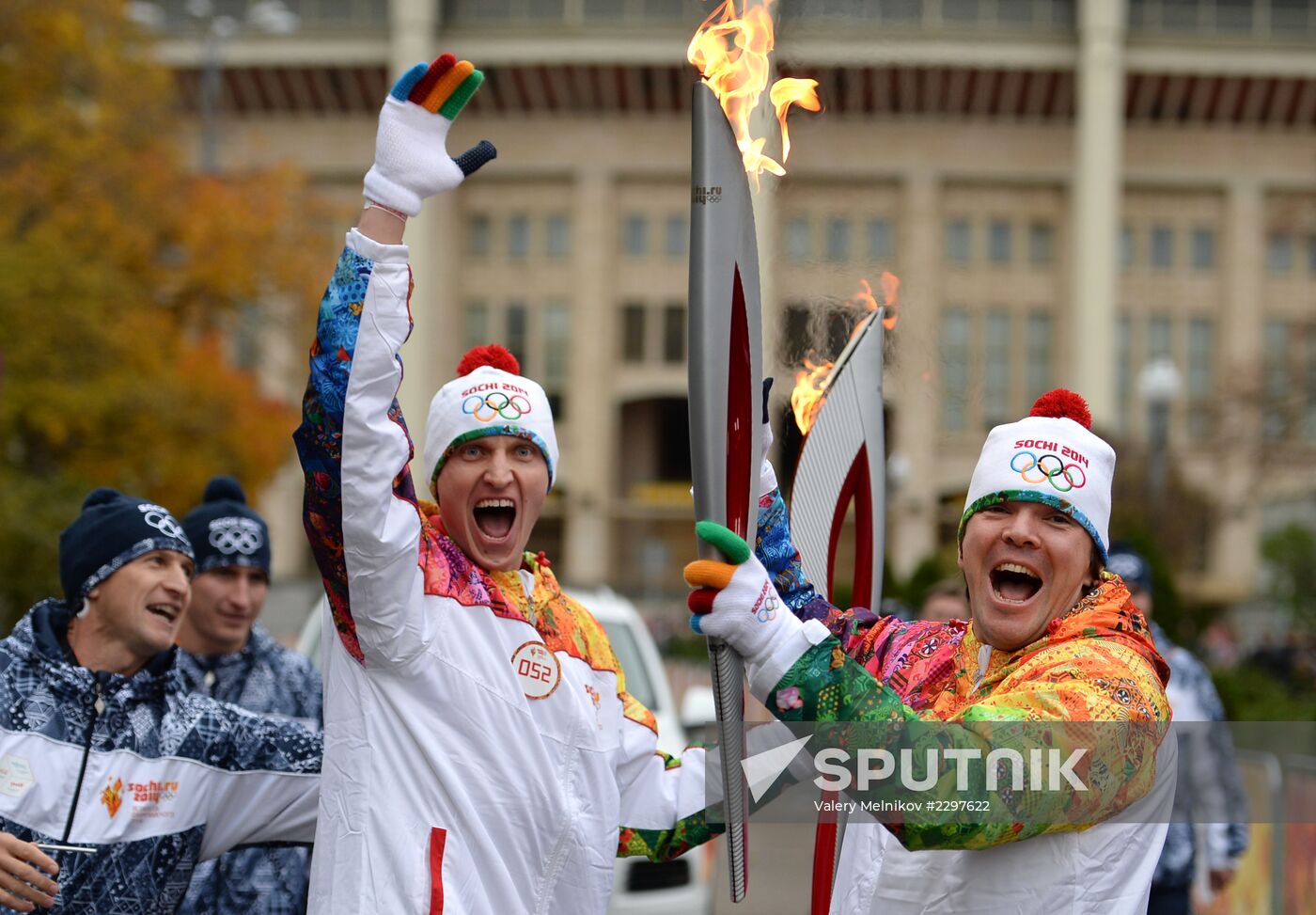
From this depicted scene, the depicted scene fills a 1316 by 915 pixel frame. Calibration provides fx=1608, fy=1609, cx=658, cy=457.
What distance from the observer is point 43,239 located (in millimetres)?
12516

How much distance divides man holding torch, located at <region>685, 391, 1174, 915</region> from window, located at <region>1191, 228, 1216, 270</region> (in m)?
35.3

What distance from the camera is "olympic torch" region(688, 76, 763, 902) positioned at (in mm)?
2201

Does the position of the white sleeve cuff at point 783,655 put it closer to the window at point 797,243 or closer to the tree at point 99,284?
the window at point 797,243

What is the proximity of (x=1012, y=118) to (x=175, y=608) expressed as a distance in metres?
32.9

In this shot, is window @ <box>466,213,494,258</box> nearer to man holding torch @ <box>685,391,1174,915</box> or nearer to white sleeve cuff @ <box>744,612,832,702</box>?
man holding torch @ <box>685,391,1174,915</box>

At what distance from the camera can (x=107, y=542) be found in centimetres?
303

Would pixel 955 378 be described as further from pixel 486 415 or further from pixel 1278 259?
pixel 1278 259

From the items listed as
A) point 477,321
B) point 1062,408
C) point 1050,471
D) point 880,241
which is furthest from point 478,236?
point 1050,471

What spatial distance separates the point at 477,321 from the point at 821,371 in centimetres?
3343

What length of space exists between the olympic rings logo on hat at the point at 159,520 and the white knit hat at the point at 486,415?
21.1 inches

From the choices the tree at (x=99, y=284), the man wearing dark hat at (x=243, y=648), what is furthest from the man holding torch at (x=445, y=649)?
the tree at (x=99, y=284)

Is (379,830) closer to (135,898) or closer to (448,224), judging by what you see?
(135,898)

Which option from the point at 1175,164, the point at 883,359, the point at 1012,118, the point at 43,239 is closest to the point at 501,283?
the point at 1012,118

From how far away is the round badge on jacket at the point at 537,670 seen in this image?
2.74 m
